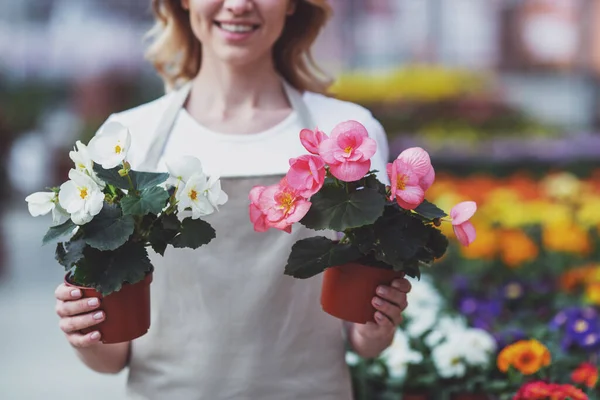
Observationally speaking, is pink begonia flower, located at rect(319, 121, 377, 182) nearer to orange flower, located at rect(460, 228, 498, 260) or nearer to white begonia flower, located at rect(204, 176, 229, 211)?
white begonia flower, located at rect(204, 176, 229, 211)

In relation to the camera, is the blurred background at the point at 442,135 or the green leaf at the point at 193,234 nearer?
the green leaf at the point at 193,234

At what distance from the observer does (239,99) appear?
6.49ft

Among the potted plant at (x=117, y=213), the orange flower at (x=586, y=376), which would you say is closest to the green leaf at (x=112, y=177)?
the potted plant at (x=117, y=213)

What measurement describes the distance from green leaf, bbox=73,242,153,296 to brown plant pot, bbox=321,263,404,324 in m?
0.36

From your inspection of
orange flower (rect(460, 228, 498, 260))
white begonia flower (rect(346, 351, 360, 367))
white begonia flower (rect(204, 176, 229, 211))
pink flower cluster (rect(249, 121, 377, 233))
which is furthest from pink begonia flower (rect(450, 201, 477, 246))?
orange flower (rect(460, 228, 498, 260))

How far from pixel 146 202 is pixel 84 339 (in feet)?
1.03

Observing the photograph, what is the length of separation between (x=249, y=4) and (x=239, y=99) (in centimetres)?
24

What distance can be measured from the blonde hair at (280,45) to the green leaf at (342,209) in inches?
26.5

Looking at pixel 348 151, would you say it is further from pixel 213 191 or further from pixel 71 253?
pixel 71 253

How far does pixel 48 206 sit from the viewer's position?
1578 mm

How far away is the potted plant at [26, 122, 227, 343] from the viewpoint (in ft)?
4.98

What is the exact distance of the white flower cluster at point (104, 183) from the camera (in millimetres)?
1542

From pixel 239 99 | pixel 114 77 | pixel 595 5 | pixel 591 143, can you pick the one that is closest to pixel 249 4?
pixel 239 99

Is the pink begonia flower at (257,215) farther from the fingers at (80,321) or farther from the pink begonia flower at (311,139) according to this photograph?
the fingers at (80,321)
